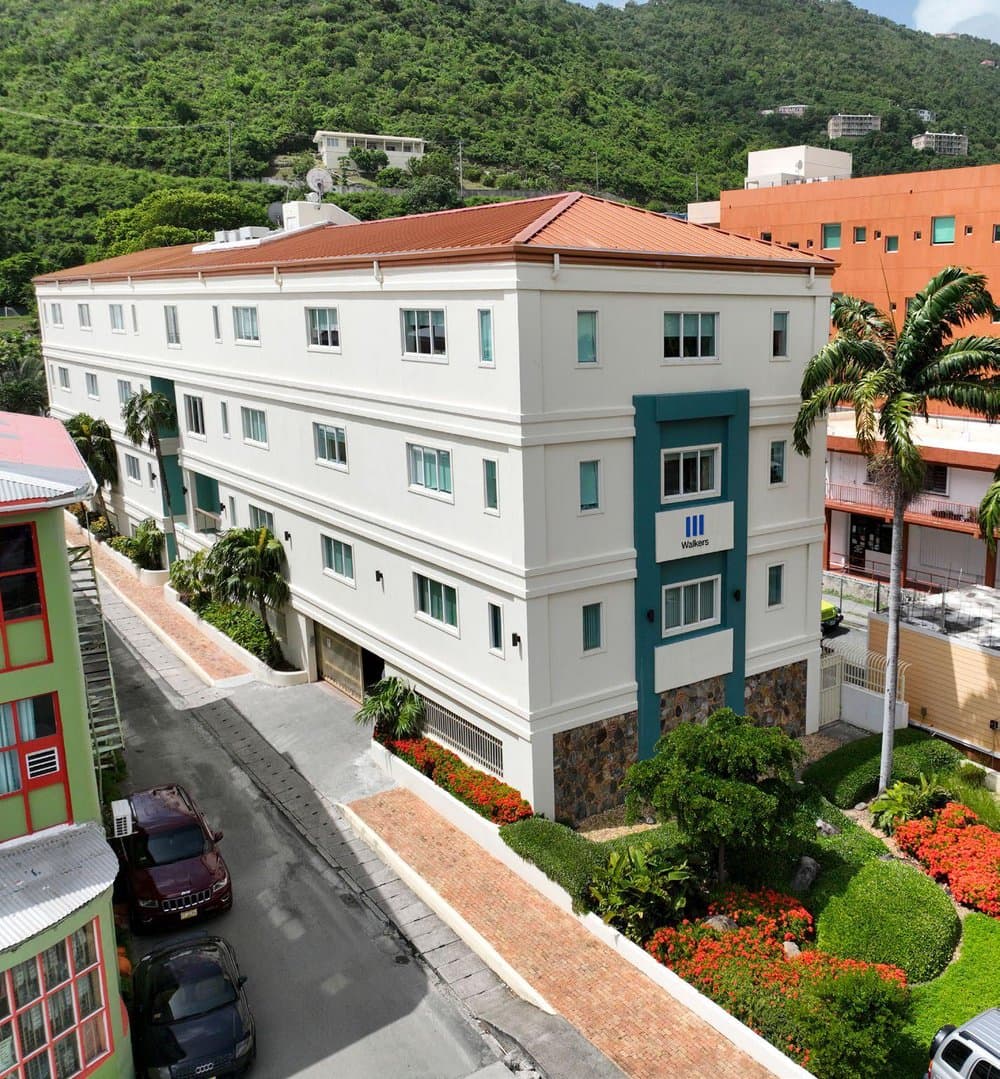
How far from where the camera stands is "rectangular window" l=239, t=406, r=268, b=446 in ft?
104

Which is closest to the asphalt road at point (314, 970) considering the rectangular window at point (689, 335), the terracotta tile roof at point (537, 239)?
the terracotta tile roof at point (537, 239)

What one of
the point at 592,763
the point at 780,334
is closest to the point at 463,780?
Result: the point at 592,763

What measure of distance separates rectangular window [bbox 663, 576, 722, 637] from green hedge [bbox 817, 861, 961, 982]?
21.9 ft

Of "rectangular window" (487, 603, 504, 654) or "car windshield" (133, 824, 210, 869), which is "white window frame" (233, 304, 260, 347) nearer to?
"rectangular window" (487, 603, 504, 654)

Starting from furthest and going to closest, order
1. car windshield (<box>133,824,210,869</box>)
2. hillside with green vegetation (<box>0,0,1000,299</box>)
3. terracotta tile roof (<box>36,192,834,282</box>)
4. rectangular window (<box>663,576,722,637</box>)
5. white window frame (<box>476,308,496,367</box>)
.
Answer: hillside with green vegetation (<box>0,0,1000,299</box>) → rectangular window (<box>663,576,722,637</box>) → terracotta tile roof (<box>36,192,834,282</box>) → white window frame (<box>476,308,496,367</box>) → car windshield (<box>133,824,210,869</box>)

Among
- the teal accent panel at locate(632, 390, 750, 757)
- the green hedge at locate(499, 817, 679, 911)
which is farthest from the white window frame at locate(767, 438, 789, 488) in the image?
the green hedge at locate(499, 817, 679, 911)

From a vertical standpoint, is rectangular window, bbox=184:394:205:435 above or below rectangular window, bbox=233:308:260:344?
below

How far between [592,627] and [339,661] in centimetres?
1108

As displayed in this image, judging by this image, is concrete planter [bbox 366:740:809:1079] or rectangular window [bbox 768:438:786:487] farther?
rectangular window [bbox 768:438:786:487]

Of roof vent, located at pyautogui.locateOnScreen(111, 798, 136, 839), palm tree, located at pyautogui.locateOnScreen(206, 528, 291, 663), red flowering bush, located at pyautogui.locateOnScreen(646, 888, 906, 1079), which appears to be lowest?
red flowering bush, located at pyautogui.locateOnScreen(646, 888, 906, 1079)

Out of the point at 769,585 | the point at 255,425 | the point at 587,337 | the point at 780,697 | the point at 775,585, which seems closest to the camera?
the point at 587,337

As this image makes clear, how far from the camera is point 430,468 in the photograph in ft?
77.6

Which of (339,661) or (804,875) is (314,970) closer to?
(804,875)

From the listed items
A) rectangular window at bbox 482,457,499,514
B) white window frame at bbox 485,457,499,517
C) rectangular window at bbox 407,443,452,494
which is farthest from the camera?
rectangular window at bbox 407,443,452,494
